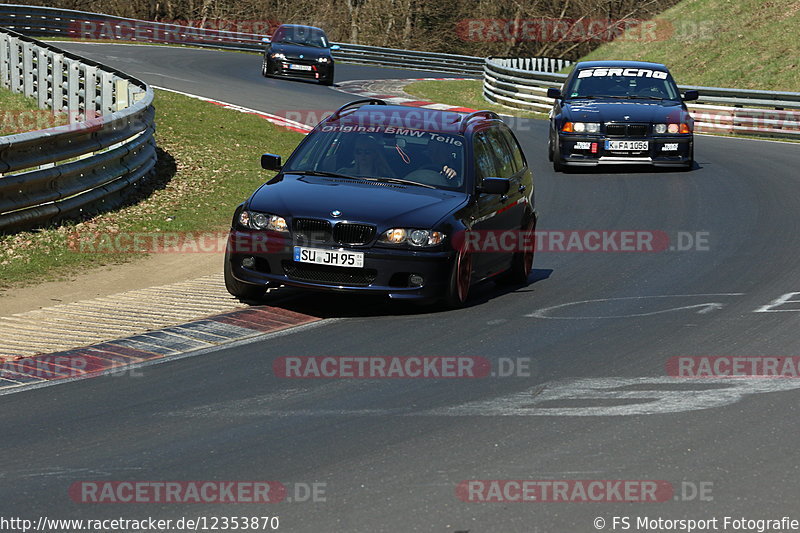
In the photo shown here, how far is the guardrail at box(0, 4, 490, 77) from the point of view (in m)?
45.6

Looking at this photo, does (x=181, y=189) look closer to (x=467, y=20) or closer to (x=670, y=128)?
(x=670, y=128)

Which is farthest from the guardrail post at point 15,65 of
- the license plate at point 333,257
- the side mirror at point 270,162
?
the license plate at point 333,257

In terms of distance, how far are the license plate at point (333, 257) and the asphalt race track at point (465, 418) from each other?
1.52 ft

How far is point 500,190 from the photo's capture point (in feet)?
35.0

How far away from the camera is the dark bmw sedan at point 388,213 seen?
981 cm

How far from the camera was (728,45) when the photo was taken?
42.5 meters

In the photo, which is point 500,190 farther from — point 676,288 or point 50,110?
point 50,110

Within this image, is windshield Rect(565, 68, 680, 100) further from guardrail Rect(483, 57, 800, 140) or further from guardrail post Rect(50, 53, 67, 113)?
guardrail post Rect(50, 53, 67, 113)

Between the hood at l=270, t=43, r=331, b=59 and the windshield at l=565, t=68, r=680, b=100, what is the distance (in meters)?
15.2

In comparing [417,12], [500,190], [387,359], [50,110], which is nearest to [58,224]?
[500,190]

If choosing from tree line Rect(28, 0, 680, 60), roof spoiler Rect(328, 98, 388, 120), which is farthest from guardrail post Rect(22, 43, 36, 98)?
tree line Rect(28, 0, 680, 60)

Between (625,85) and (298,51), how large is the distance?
16.0 meters

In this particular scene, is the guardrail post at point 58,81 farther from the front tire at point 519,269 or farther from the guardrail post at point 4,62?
the front tire at point 519,269

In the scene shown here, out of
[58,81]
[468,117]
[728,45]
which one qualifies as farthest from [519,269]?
[728,45]
